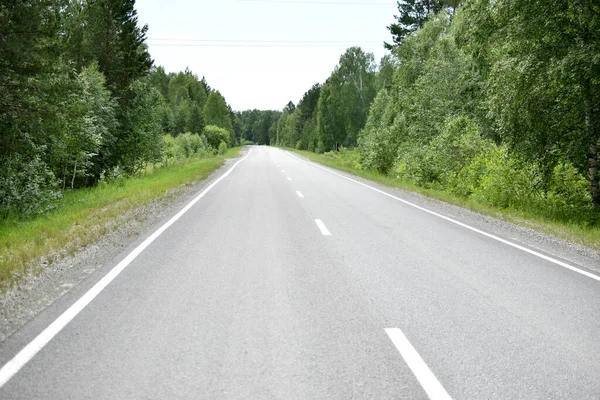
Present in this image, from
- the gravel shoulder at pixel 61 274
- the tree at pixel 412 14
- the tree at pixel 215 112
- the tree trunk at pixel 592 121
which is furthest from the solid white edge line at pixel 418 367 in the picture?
the tree at pixel 215 112

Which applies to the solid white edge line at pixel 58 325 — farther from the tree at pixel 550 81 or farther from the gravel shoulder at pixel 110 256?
the tree at pixel 550 81

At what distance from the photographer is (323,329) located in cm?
413

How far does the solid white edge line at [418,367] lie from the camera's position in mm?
3067

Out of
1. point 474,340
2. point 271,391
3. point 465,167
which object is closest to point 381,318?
point 474,340

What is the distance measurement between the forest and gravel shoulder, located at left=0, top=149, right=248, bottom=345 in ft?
12.0

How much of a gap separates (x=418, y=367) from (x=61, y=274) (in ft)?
15.6

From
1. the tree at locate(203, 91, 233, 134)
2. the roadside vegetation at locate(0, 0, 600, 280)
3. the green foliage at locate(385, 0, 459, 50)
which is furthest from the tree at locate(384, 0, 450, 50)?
the tree at locate(203, 91, 233, 134)

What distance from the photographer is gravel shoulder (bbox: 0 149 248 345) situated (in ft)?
14.7

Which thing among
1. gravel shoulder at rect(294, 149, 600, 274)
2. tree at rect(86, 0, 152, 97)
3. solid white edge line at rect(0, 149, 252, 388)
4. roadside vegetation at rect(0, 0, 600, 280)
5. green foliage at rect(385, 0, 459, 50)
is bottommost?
solid white edge line at rect(0, 149, 252, 388)

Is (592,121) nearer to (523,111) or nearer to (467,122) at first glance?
(523,111)

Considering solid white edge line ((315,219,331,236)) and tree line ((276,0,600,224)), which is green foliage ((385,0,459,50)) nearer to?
tree line ((276,0,600,224))

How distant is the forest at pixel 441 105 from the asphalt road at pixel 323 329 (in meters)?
5.76

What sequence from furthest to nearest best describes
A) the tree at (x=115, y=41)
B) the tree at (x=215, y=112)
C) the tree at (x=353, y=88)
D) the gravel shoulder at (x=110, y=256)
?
the tree at (x=215, y=112) → the tree at (x=353, y=88) → the tree at (x=115, y=41) → the gravel shoulder at (x=110, y=256)

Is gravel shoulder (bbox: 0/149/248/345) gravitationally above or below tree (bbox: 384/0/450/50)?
below
